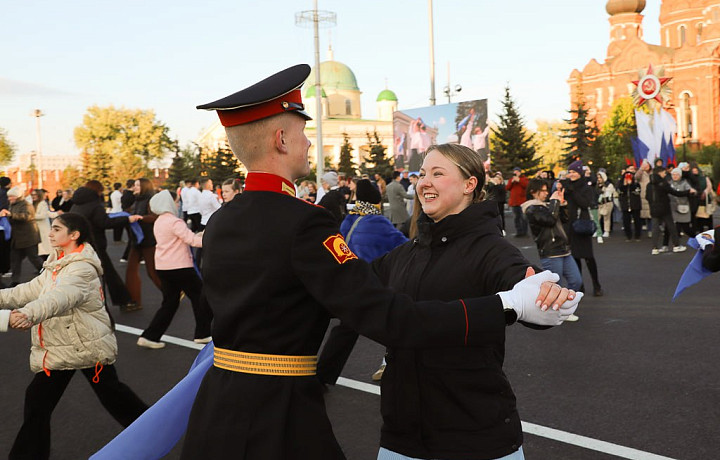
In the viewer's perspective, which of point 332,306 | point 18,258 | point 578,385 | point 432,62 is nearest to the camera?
point 332,306

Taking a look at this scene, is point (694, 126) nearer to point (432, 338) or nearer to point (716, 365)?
point (716, 365)

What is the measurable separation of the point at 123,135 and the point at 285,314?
3030 inches

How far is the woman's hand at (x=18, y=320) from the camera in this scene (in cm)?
357

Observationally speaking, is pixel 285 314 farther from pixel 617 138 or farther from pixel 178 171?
pixel 617 138

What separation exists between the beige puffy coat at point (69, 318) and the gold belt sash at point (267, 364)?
2418 millimetres

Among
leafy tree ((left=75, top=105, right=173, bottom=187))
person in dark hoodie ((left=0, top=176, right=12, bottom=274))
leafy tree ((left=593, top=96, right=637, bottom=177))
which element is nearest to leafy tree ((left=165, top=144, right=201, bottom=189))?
leafy tree ((left=75, top=105, right=173, bottom=187))

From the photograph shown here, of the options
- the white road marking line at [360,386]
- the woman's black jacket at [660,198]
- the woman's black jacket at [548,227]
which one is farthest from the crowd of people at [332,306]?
the woman's black jacket at [660,198]

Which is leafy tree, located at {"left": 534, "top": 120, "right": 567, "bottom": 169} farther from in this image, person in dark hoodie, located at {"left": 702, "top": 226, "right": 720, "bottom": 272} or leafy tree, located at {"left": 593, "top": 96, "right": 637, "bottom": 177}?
person in dark hoodie, located at {"left": 702, "top": 226, "right": 720, "bottom": 272}

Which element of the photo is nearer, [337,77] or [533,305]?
[533,305]

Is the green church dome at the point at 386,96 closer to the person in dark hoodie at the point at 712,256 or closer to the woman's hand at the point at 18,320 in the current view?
the person in dark hoodie at the point at 712,256

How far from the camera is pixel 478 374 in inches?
98.1

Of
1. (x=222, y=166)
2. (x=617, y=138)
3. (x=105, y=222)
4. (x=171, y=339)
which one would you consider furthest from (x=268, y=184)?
(x=617, y=138)

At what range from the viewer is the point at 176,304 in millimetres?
7480

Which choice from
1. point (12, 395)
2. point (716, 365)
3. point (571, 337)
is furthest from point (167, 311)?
point (716, 365)
